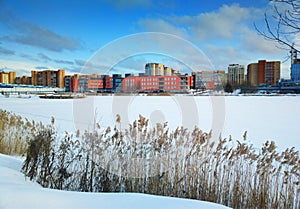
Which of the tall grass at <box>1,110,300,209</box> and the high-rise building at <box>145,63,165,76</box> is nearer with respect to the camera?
the tall grass at <box>1,110,300,209</box>

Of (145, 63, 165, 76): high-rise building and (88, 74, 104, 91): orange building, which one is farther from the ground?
(145, 63, 165, 76): high-rise building

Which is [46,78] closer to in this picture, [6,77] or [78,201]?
[6,77]

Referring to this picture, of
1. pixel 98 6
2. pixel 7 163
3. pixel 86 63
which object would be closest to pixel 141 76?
pixel 86 63

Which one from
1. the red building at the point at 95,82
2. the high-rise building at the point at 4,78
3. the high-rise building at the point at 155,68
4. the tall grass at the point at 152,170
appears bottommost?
the tall grass at the point at 152,170

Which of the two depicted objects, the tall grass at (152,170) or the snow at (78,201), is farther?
the tall grass at (152,170)

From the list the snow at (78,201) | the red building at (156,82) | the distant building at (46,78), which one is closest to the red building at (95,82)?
the red building at (156,82)

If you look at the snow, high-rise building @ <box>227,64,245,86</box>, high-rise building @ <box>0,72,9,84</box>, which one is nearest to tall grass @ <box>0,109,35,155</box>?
the snow

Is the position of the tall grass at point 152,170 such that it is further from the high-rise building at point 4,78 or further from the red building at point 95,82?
the high-rise building at point 4,78

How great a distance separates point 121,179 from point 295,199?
7.50 ft

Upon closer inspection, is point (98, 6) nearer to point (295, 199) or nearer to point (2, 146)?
point (2, 146)

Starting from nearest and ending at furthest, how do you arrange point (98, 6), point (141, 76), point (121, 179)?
point (121, 179) → point (141, 76) → point (98, 6)

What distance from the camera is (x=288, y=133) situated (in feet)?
23.8

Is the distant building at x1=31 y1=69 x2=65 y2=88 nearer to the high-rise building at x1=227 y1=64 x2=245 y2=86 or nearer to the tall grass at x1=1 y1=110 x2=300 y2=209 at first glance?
the high-rise building at x1=227 y1=64 x2=245 y2=86

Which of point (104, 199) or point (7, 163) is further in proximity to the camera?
point (7, 163)
